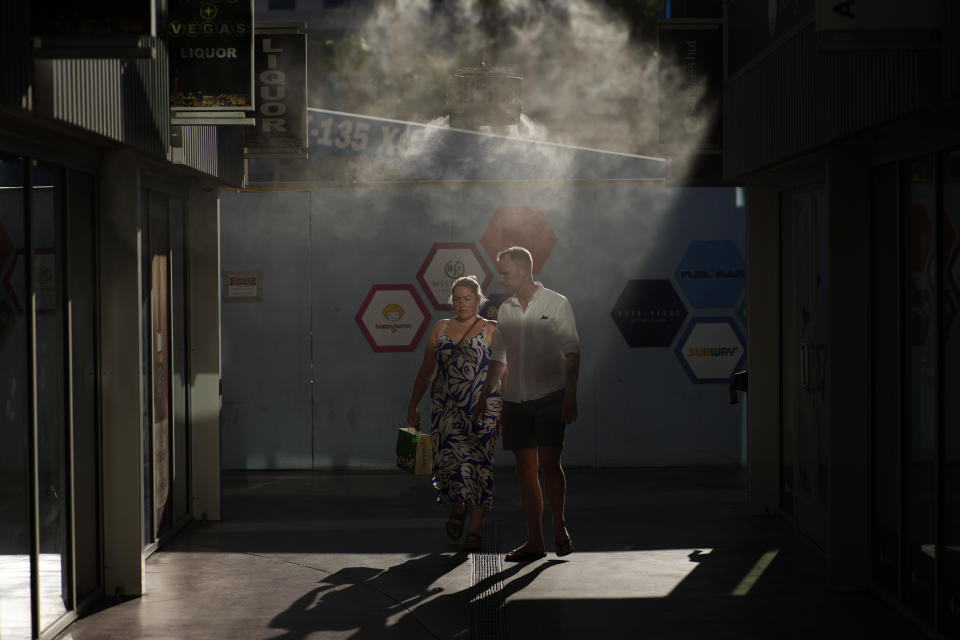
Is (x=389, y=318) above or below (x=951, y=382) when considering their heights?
above

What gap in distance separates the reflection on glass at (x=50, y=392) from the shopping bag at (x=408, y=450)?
91.4 inches

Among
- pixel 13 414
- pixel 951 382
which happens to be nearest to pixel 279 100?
pixel 13 414

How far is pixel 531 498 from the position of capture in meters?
7.54

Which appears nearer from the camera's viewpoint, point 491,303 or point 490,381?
point 490,381

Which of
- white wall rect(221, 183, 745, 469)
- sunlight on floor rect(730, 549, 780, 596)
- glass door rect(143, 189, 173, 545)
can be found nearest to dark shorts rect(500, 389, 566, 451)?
sunlight on floor rect(730, 549, 780, 596)

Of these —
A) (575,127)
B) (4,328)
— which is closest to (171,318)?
(4,328)

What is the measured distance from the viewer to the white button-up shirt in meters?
7.42

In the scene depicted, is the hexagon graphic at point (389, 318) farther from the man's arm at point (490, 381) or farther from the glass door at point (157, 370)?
the man's arm at point (490, 381)

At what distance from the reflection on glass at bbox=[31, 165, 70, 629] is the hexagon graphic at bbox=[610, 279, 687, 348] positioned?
6.43 m

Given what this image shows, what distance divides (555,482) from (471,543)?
70cm

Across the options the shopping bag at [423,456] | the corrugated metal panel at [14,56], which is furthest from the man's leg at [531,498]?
the corrugated metal panel at [14,56]

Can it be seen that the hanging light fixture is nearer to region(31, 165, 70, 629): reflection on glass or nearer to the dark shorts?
the dark shorts

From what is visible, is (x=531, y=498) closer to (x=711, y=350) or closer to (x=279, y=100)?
(x=279, y=100)

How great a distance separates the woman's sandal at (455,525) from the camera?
7.89 metres
